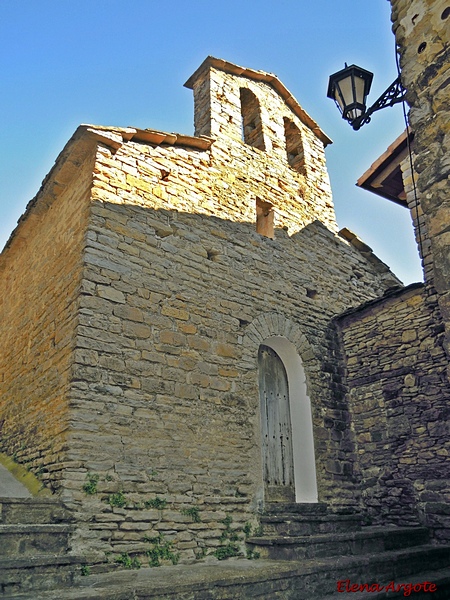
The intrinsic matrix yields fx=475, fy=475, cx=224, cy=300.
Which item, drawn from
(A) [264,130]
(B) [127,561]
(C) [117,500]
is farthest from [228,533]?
(A) [264,130]

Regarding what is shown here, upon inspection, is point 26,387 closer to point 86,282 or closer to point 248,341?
point 86,282

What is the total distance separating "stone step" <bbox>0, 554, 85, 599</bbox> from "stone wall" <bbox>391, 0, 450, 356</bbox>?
3247 mm

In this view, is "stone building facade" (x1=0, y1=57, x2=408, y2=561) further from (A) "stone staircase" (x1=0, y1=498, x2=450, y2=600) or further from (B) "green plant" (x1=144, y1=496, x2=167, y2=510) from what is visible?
(A) "stone staircase" (x1=0, y1=498, x2=450, y2=600)

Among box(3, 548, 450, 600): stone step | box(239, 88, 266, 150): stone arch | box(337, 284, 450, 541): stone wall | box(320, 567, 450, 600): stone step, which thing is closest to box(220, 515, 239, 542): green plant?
box(3, 548, 450, 600): stone step

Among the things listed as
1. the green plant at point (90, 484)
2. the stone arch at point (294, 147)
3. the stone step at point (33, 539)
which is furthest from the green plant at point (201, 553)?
the stone arch at point (294, 147)

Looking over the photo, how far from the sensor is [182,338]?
573 cm

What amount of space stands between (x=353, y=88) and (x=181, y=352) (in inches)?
131

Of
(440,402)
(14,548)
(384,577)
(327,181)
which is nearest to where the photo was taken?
(14,548)

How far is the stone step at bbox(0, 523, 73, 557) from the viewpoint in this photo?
3580 mm

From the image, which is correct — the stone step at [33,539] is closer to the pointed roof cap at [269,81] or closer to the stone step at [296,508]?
the stone step at [296,508]

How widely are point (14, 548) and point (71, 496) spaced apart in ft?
2.42

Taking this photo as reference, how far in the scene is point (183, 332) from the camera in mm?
5766

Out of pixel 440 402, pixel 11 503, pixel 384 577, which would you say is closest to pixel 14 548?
pixel 11 503

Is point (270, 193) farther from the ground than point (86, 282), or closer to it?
farther from the ground
